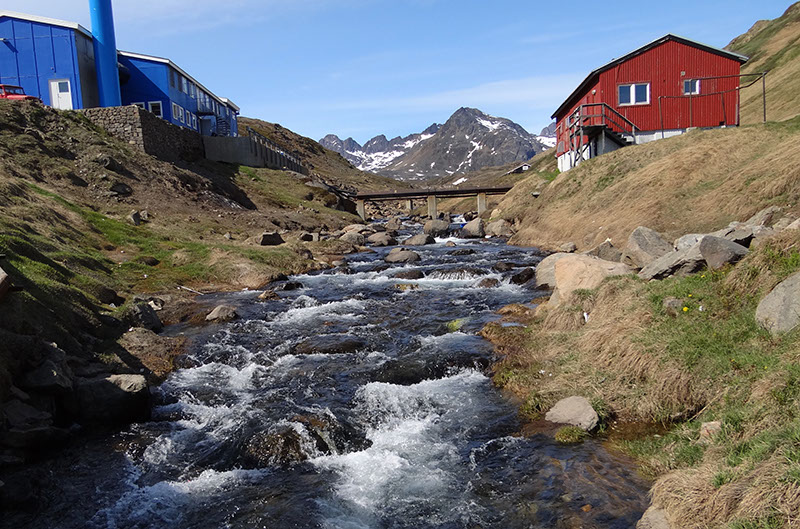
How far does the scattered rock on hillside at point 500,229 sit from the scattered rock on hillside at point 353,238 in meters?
11.3

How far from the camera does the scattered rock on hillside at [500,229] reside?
146 ft

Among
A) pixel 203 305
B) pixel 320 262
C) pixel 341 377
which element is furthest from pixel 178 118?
pixel 341 377

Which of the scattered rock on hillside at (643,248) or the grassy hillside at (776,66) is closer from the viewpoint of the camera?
the scattered rock on hillside at (643,248)

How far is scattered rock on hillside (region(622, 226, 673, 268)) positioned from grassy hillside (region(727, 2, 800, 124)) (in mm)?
80229

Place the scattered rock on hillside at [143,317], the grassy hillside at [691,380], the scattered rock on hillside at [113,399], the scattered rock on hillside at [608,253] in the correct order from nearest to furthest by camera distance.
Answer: the grassy hillside at [691,380], the scattered rock on hillside at [113,399], the scattered rock on hillside at [143,317], the scattered rock on hillside at [608,253]

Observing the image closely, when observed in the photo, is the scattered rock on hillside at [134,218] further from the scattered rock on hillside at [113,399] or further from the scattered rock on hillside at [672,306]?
the scattered rock on hillside at [672,306]

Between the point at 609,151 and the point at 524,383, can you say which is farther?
the point at 609,151

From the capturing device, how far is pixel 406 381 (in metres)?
13.1

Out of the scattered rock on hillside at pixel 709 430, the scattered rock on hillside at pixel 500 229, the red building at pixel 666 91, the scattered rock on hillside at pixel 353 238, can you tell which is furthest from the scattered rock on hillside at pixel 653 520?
the red building at pixel 666 91

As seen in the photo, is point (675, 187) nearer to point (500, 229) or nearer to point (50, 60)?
point (500, 229)

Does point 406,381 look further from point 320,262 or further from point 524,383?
point 320,262

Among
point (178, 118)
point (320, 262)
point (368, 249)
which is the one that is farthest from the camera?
point (178, 118)

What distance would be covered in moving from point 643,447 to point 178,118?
189 feet

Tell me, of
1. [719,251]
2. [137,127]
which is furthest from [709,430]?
[137,127]
